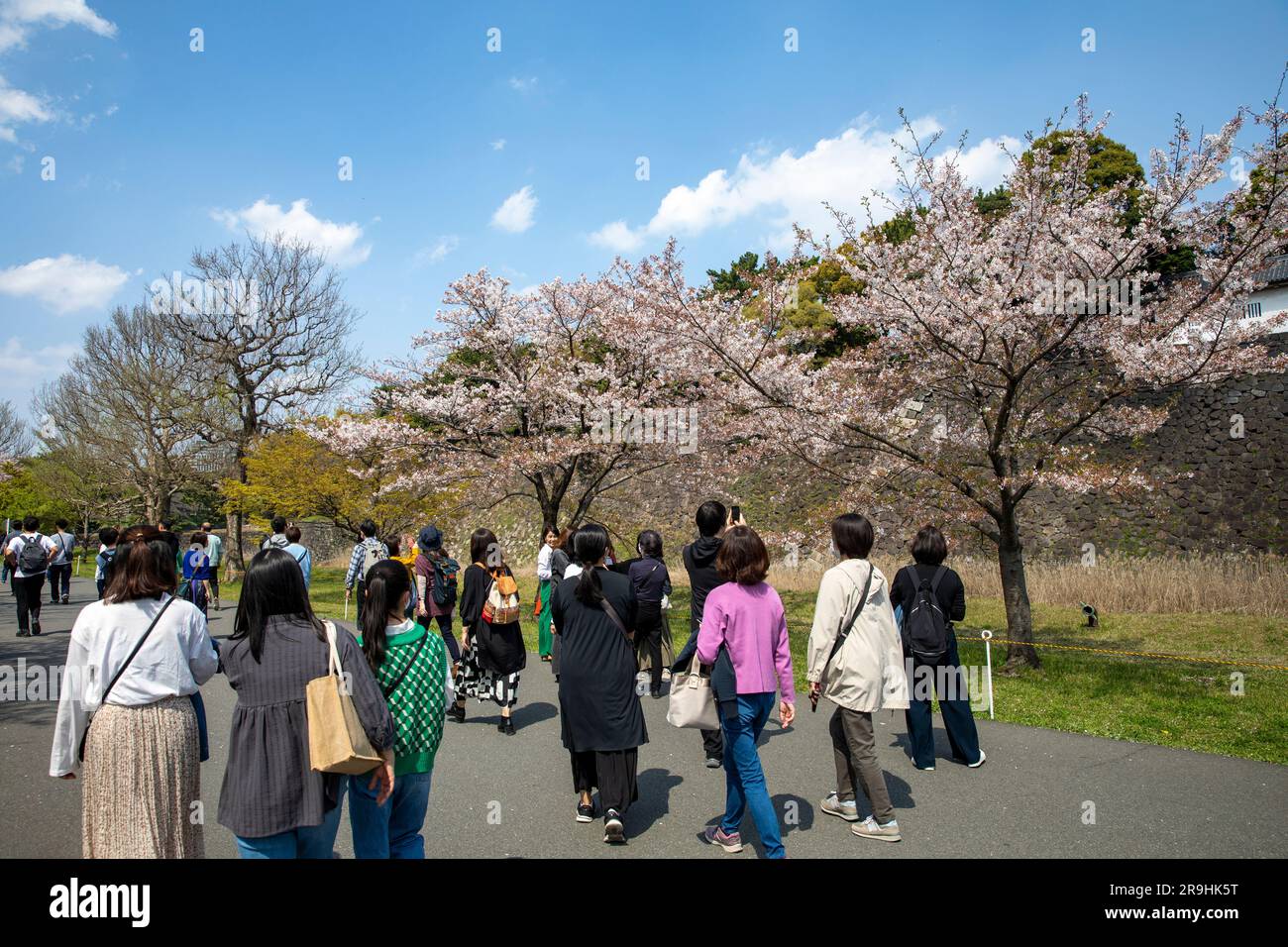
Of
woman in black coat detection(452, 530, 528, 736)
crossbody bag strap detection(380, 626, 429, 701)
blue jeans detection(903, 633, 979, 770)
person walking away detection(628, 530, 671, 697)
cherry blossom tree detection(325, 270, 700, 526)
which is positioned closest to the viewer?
crossbody bag strap detection(380, 626, 429, 701)

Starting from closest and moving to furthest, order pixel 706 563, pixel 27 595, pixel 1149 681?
pixel 706 563 → pixel 1149 681 → pixel 27 595

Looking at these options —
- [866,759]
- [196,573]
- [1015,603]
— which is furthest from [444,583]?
[1015,603]

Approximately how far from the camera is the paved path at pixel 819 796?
14.8 ft

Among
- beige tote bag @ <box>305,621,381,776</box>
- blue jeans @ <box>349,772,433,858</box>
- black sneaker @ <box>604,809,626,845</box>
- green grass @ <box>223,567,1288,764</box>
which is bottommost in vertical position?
green grass @ <box>223,567,1288,764</box>

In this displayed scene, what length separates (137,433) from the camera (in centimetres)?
2733

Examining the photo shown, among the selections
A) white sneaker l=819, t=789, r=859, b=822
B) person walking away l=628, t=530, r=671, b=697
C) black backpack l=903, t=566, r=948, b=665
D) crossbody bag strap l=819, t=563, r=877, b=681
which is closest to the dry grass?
black backpack l=903, t=566, r=948, b=665

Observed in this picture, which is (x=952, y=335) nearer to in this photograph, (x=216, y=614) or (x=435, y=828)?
(x=435, y=828)

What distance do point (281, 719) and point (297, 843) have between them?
1.67 feet

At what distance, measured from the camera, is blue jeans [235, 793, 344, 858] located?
2955 mm

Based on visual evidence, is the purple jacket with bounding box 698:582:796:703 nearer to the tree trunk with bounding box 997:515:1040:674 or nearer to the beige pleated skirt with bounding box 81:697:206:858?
the beige pleated skirt with bounding box 81:697:206:858

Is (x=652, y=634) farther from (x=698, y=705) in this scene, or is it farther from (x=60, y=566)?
(x=60, y=566)

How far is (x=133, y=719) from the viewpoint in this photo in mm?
3244

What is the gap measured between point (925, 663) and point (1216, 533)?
16.5m

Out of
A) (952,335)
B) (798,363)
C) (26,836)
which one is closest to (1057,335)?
(952,335)
